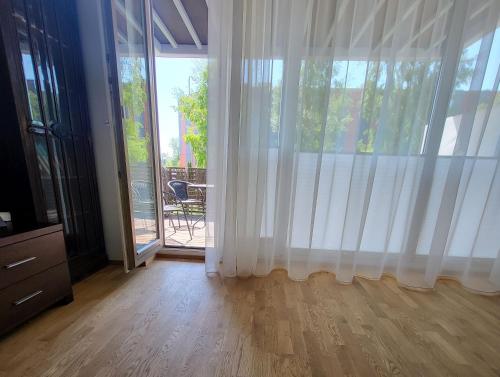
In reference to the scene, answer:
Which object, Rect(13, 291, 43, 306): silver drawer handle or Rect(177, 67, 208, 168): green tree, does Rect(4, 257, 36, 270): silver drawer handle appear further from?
Rect(177, 67, 208, 168): green tree

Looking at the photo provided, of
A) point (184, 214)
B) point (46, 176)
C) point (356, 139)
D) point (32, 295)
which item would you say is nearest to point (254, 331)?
point (32, 295)

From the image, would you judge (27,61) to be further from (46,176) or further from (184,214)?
(184,214)

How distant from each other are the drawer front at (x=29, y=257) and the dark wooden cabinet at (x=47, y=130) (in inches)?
3.9

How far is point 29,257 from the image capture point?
1.11m

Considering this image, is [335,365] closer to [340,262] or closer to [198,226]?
[340,262]

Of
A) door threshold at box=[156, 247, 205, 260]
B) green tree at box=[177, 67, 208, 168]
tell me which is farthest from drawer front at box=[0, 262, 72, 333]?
green tree at box=[177, 67, 208, 168]

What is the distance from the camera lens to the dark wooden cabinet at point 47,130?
1.16m

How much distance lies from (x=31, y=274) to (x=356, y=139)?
2.24 meters

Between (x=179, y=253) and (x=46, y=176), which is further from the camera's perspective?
(x=179, y=253)

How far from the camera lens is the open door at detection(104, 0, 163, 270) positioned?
1.44 m

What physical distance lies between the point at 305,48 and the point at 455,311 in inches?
84.9

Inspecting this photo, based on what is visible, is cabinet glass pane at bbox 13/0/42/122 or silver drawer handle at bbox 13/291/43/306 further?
cabinet glass pane at bbox 13/0/42/122

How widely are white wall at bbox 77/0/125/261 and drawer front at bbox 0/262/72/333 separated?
385mm

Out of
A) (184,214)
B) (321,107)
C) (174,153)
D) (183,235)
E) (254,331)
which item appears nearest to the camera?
(254,331)
